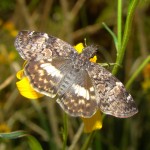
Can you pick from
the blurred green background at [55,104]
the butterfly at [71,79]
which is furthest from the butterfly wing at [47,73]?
the blurred green background at [55,104]

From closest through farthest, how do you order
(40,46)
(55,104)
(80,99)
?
(80,99) < (40,46) < (55,104)

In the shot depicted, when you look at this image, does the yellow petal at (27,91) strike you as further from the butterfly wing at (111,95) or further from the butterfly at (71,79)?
the butterfly wing at (111,95)

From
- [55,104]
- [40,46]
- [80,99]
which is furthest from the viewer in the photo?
[55,104]

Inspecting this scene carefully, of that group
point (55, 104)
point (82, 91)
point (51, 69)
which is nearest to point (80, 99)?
point (82, 91)

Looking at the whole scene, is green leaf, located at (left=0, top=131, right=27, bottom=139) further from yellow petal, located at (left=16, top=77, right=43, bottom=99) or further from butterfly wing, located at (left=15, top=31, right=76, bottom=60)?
butterfly wing, located at (left=15, top=31, right=76, bottom=60)

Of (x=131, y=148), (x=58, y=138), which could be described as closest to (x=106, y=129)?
(x=131, y=148)

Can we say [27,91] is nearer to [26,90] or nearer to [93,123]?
[26,90]
